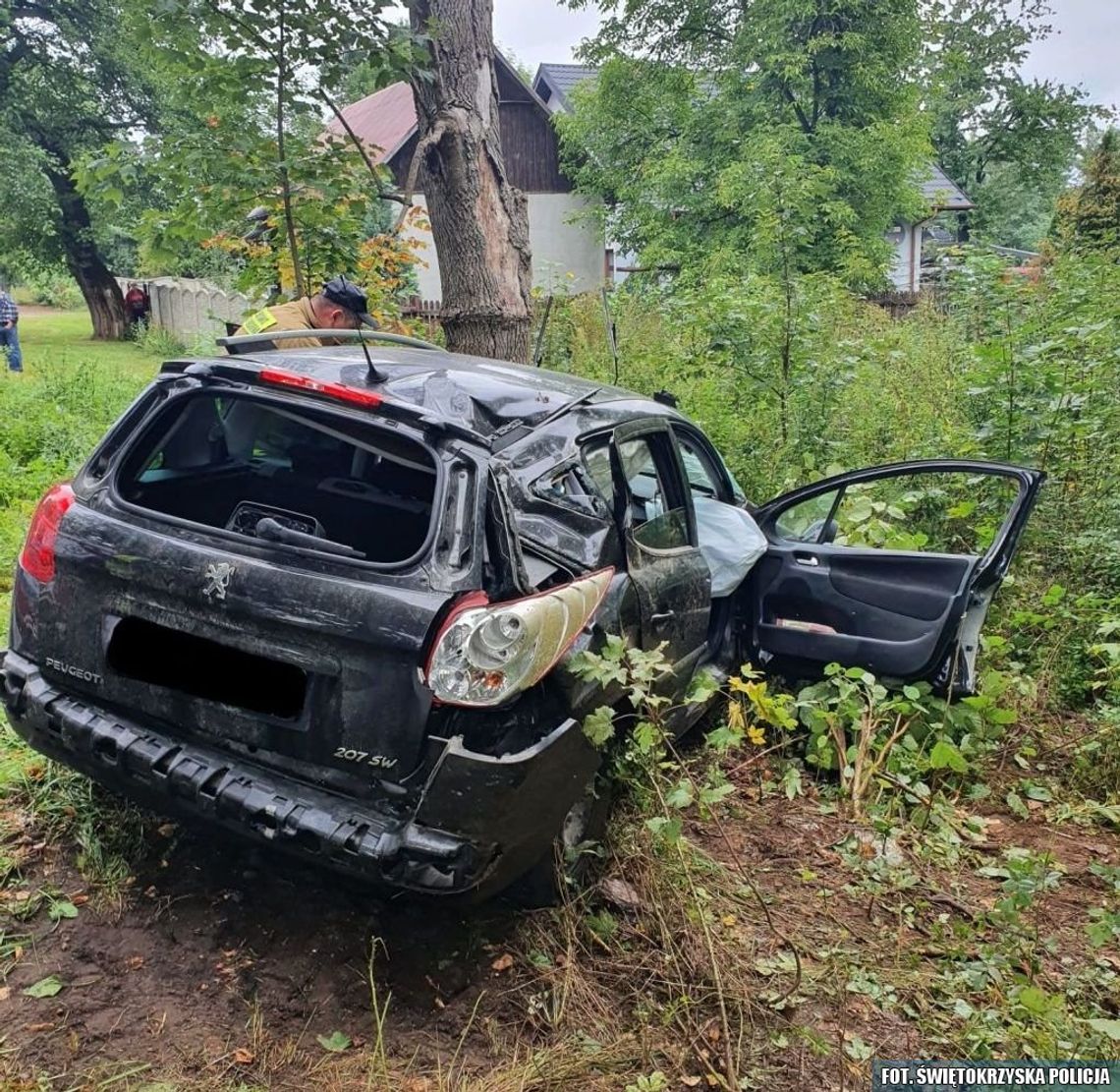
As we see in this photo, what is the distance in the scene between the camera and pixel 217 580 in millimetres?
2416

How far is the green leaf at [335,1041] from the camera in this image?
2.29m

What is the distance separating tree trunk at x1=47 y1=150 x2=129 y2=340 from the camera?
23.4 meters

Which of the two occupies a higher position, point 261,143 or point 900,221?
point 900,221

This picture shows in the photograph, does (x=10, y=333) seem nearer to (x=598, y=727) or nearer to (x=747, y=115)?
(x=747, y=115)

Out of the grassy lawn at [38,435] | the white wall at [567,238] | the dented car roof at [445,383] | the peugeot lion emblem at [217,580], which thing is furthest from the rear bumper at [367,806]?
the white wall at [567,238]

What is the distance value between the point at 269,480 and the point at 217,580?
40.7 inches

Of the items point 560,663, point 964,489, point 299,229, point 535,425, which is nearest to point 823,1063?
point 560,663

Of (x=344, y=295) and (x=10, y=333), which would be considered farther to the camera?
(x=10, y=333)

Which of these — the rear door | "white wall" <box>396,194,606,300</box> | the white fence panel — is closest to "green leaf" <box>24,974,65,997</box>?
the rear door

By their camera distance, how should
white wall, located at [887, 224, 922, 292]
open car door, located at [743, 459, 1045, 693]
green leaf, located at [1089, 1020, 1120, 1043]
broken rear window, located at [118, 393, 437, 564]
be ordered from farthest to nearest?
white wall, located at [887, 224, 922, 292] → open car door, located at [743, 459, 1045, 693] → broken rear window, located at [118, 393, 437, 564] → green leaf, located at [1089, 1020, 1120, 1043]

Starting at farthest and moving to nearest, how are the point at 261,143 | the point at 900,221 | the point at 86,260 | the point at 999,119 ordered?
the point at 999,119
the point at 900,221
the point at 86,260
the point at 261,143

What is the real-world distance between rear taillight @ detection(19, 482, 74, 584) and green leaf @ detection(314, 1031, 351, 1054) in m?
1.57

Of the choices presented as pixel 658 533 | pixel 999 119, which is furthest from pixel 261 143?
pixel 999 119

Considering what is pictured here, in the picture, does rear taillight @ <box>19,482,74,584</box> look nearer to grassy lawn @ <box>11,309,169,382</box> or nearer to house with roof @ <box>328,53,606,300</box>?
grassy lawn @ <box>11,309,169,382</box>
